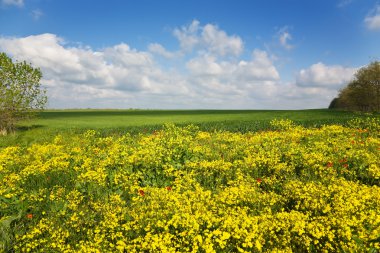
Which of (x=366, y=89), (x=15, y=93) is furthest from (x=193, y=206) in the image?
(x=366, y=89)

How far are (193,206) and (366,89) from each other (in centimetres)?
6479

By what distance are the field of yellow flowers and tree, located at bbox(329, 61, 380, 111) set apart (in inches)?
2143

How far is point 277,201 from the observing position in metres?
7.81

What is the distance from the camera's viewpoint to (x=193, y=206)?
679 cm

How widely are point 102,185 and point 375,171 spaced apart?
869 cm

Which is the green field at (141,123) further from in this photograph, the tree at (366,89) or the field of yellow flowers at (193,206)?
the field of yellow flowers at (193,206)

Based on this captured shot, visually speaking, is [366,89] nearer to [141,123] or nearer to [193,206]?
[141,123]

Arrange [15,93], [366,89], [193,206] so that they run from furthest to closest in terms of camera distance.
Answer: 1. [366,89]
2. [15,93]
3. [193,206]

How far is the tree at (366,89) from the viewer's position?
5920 cm

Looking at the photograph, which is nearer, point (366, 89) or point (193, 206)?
point (193, 206)

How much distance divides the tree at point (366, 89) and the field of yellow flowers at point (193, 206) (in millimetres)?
54440

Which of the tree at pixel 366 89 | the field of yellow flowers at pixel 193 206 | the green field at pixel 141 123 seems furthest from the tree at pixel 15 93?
the tree at pixel 366 89

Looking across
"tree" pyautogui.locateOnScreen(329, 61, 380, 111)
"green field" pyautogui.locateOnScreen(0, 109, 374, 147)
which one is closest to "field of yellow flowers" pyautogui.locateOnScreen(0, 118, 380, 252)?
"green field" pyautogui.locateOnScreen(0, 109, 374, 147)

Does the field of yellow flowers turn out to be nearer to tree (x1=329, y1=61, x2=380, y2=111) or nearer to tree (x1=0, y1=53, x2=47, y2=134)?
tree (x1=0, y1=53, x2=47, y2=134)
